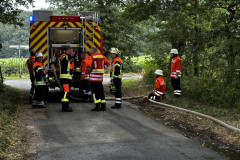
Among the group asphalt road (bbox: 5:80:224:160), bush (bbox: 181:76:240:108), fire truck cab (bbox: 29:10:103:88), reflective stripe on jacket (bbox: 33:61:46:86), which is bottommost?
asphalt road (bbox: 5:80:224:160)

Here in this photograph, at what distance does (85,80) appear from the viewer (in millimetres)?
10648

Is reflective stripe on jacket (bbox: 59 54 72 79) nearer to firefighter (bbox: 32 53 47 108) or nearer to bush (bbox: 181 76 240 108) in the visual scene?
firefighter (bbox: 32 53 47 108)

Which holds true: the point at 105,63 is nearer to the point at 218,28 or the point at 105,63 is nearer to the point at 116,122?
the point at 116,122

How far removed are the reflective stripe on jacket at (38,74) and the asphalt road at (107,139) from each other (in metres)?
1.00

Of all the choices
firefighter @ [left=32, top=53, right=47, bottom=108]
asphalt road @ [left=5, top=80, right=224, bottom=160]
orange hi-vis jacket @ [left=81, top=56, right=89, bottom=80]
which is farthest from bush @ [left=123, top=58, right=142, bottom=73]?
asphalt road @ [left=5, top=80, right=224, bottom=160]

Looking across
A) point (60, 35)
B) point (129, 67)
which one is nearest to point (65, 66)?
point (60, 35)

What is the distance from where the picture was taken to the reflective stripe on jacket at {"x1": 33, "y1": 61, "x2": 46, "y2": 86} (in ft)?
30.2

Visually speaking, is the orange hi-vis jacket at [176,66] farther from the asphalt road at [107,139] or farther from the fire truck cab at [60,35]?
the asphalt road at [107,139]

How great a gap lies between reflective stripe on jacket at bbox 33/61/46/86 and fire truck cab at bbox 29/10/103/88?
2.52 ft

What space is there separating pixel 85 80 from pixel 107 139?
4831 mm

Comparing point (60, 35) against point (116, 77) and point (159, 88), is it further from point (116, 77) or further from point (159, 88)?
point (159, 88)

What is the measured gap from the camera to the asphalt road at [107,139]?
5.14 metres

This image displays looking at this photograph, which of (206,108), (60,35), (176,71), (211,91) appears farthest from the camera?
(176,71)

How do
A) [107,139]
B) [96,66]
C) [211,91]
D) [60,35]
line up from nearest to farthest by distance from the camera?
[107,139] < [96,66] < [211,91] < [60,35]
